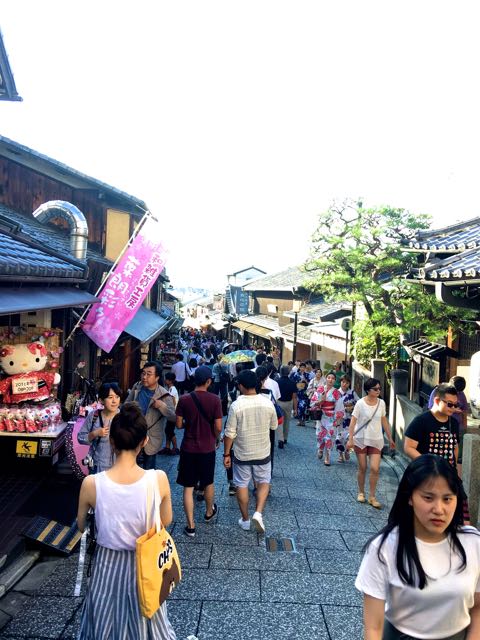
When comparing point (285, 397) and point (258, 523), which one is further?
point (285, 397)

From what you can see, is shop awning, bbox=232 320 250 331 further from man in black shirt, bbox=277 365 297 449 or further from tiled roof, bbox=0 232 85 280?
tiled roof, bbox=0 232 85 280

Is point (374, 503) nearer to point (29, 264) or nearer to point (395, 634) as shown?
point (395, 634)

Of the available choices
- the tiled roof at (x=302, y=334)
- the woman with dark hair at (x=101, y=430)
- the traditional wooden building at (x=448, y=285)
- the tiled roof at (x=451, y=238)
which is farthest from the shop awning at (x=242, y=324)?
the woman with dark hair at (x=101, y=430)

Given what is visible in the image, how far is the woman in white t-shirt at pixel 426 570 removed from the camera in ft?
7.32

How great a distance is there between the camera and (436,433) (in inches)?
193

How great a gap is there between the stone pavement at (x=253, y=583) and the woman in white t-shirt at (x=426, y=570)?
6.02ft

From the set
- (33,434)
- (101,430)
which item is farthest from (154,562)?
(33,434)

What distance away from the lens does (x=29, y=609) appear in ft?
13.4

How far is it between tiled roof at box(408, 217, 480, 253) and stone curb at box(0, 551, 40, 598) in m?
7.42

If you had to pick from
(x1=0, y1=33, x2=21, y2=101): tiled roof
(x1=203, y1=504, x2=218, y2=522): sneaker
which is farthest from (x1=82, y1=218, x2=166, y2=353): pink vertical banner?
(x1=0, y1=33, x2=21, y2=101): tiled roof

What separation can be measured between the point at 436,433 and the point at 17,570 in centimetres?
411

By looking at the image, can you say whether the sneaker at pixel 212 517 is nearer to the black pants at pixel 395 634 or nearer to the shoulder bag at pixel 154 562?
the shoulder bag at pixel 154 562

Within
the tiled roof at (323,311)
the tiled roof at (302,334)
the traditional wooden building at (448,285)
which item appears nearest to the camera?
the traditional wooden building at (448,285)

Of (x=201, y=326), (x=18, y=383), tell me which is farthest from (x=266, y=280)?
(x=18, y=383)
